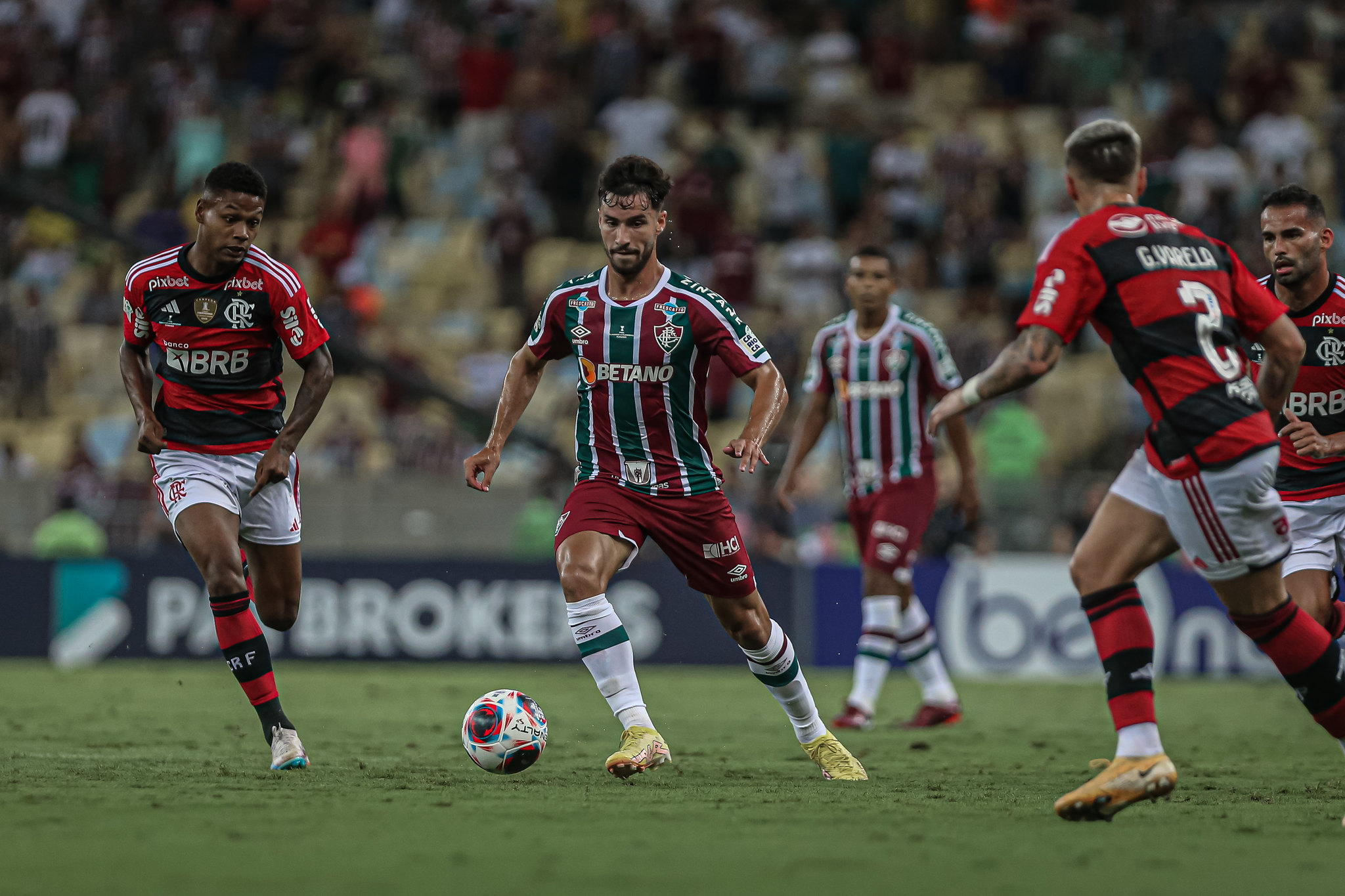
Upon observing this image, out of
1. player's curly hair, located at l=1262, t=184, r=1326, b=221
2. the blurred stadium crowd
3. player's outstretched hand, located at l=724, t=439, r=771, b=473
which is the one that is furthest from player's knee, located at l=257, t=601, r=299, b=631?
the blurred stadium crowd

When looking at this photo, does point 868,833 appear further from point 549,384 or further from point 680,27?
point 680,27

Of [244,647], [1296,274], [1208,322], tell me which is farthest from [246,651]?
[1296,274]

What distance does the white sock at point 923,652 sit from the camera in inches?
432

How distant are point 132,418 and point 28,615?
2839 mm

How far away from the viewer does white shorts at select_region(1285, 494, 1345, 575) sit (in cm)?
782

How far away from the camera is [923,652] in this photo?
11.1 m

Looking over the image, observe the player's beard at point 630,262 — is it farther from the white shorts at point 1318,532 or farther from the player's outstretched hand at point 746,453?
the white shorts at point 1318,532

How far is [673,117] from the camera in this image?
22.1m

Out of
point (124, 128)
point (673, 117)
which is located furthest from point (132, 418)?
point (673, 117)

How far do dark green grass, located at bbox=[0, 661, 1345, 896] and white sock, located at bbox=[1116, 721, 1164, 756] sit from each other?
267 mm

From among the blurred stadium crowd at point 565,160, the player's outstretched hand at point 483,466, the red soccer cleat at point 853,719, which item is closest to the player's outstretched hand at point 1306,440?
the player's outstretched hand at point 483,466

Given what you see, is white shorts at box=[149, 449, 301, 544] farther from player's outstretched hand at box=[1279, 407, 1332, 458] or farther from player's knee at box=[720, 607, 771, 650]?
player's outstretched hand at box=[1279, 407, 1332, 458]

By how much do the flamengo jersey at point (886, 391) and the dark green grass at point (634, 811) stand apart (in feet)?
5.59

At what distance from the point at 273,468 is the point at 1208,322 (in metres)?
4.28
